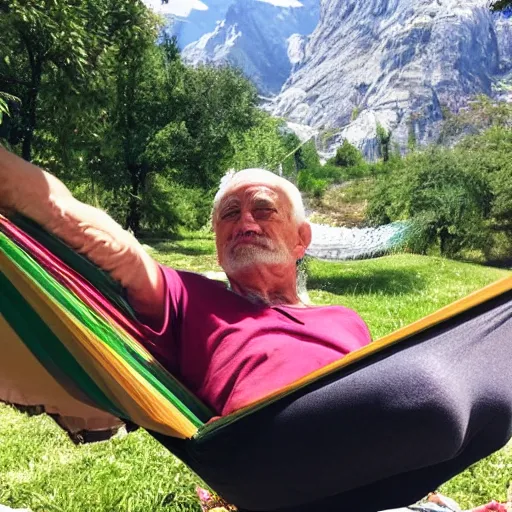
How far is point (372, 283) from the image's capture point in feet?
28.5

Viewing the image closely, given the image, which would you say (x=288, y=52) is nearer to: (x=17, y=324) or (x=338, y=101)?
(x=338, y=101)

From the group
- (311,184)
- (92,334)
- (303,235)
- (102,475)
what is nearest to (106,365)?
(92,334)

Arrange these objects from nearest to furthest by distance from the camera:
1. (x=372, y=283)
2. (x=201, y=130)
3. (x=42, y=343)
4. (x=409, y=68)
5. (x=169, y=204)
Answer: (x=42, y=343)
(x=372, y=283)
(x=201, y=130)
(x=169, y=204)
(x=409, y=68)

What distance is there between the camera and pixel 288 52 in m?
147

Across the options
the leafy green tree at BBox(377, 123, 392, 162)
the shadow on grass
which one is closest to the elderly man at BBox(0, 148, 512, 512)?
the shadow on grass

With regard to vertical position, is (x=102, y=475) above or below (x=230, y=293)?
below

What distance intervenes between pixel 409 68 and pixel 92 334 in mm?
103458

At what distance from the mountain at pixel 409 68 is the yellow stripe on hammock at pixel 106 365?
7919 cm

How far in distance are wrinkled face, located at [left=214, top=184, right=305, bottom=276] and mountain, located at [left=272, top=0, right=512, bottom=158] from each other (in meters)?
78.5

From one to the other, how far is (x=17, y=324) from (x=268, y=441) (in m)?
0.65

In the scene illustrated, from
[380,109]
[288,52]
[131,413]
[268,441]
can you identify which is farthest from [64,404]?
[288,52]

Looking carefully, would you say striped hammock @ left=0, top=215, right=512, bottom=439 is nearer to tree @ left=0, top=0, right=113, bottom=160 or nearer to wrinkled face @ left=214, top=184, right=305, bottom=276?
wrinkled face @ left=214, top=184, right=305, bottom=276

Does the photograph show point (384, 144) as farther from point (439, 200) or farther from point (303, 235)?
point (303, 235)

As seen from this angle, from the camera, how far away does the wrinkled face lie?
1.87 meters
